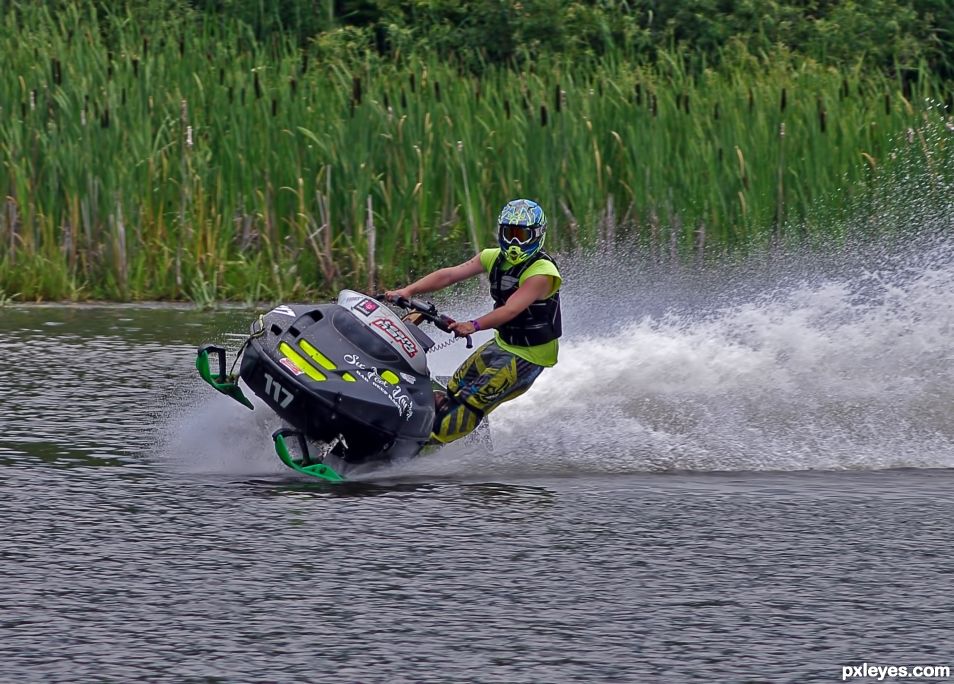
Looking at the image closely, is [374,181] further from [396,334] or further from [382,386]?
[382,386]

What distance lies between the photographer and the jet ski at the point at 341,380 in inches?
293

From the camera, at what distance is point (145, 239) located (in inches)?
488

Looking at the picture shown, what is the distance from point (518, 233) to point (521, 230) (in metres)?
0.02

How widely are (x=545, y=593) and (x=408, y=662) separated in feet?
2.69

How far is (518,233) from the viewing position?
8.02 m

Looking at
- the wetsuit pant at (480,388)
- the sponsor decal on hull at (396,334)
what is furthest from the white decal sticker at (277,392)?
the wetsuit pant at (480,388)

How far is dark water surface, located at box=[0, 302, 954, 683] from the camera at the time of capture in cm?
513

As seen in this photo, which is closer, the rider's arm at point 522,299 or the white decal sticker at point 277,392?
the white decal sticker at point 277,392

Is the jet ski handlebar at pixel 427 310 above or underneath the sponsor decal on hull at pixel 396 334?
above

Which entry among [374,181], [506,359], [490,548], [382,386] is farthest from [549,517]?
[374,181]

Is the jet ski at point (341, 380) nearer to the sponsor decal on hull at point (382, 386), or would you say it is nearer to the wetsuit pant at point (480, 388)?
the sponsor decal on hull at point (382, 386)

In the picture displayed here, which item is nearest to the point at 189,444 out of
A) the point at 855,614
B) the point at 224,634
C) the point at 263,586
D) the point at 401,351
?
the point at 401,351

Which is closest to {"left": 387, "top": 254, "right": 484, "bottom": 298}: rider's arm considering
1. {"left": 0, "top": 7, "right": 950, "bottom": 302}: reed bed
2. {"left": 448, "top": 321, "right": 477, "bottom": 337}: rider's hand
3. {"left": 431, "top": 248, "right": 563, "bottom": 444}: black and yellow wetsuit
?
{"left": 431, "top": 248, "right": 563, "bottom": 444}: black and yellow wetsuit

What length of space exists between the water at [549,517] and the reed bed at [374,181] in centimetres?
123
